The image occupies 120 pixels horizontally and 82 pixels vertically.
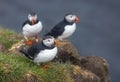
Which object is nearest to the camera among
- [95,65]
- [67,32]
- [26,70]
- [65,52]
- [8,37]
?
[26,70]

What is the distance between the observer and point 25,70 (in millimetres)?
12844

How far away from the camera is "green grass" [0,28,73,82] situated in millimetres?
12352

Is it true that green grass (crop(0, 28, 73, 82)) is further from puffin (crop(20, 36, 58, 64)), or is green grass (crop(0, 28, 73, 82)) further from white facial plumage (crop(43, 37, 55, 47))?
white facial plumage (crop(43, 37, 55, 47))

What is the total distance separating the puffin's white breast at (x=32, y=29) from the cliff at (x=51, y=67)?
1.13 feet

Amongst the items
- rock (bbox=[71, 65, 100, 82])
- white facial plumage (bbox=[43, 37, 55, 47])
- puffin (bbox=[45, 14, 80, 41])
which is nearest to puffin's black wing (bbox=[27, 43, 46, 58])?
white facial plumage (bbox=[43, 37, 55, 47])

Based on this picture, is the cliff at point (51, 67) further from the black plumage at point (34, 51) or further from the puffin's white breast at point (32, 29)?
the puffin's white breast at point (32, 29)

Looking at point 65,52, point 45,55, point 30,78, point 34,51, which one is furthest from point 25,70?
point 65,52

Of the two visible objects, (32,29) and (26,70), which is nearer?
(26,70)

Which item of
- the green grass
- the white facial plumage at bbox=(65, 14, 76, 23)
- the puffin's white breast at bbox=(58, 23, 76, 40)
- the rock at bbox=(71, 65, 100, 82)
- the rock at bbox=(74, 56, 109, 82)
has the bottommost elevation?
the rock at bbox=(74, 56, 109, 82)

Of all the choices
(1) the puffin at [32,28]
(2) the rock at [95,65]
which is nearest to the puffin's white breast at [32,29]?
(1) the puffin at [32,28]

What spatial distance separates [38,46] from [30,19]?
320 cm

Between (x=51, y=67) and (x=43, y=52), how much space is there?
0.57m

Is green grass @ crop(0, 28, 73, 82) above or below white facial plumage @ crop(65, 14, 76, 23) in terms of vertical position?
above

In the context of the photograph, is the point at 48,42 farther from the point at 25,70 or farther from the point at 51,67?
the point at 25,70
